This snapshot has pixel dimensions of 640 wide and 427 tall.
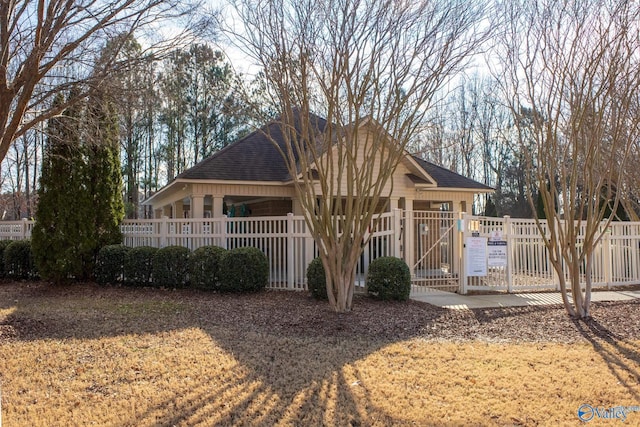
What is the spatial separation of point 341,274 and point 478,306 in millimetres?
2983

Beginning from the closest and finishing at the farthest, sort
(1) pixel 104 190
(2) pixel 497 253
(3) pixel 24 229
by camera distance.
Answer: (2) pixel 497 253 → (1) pixel 104 190 → (3) pixel 24 229

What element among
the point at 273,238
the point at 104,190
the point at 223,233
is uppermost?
the point at 104,190

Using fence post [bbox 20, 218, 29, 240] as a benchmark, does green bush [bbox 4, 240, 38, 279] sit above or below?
below

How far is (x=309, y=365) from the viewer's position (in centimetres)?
543

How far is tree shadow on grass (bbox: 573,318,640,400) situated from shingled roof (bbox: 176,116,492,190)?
786 cm

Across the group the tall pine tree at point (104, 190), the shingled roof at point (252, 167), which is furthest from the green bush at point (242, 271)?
the tall pine tree at point (104, 190)

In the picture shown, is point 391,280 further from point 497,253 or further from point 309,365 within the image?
point 309,365

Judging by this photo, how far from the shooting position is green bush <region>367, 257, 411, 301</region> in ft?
31.0

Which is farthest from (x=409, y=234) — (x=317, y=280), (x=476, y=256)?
(x=317, y=280)

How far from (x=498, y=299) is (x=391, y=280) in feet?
8.11

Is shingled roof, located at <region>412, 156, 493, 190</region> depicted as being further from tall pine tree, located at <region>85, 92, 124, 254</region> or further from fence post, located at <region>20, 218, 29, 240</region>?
fence post, located at <region>20, 218, 29, 240</region>

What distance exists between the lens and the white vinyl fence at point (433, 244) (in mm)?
10891

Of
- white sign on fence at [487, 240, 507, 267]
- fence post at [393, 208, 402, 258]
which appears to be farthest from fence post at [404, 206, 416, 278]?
white sign on fence at [487, 240, 507, 267]

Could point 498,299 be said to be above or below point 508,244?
below
